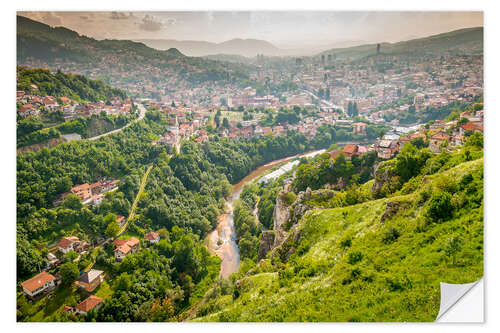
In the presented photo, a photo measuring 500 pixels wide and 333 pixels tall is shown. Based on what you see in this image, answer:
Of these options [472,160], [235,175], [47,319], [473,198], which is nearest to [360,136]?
[235,175]

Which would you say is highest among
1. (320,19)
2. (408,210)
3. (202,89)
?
(202,89)

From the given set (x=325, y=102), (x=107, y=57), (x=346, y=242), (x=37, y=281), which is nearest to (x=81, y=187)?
(x=37, y=281)

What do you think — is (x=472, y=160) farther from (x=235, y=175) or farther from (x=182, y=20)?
(x=235, y=175)

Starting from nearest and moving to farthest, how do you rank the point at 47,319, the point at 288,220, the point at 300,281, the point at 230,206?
1. the point at 300,281
2. the point at 47,319
3. the point at 288,220
4. the point at 230,206

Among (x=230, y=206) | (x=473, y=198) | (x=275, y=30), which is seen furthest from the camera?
(x=230, y=206)

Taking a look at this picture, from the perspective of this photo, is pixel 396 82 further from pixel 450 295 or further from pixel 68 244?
pixel 68 244

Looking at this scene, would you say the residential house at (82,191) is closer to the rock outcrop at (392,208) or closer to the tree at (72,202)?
the tree at (72,202)

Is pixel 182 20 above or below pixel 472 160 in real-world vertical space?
above
